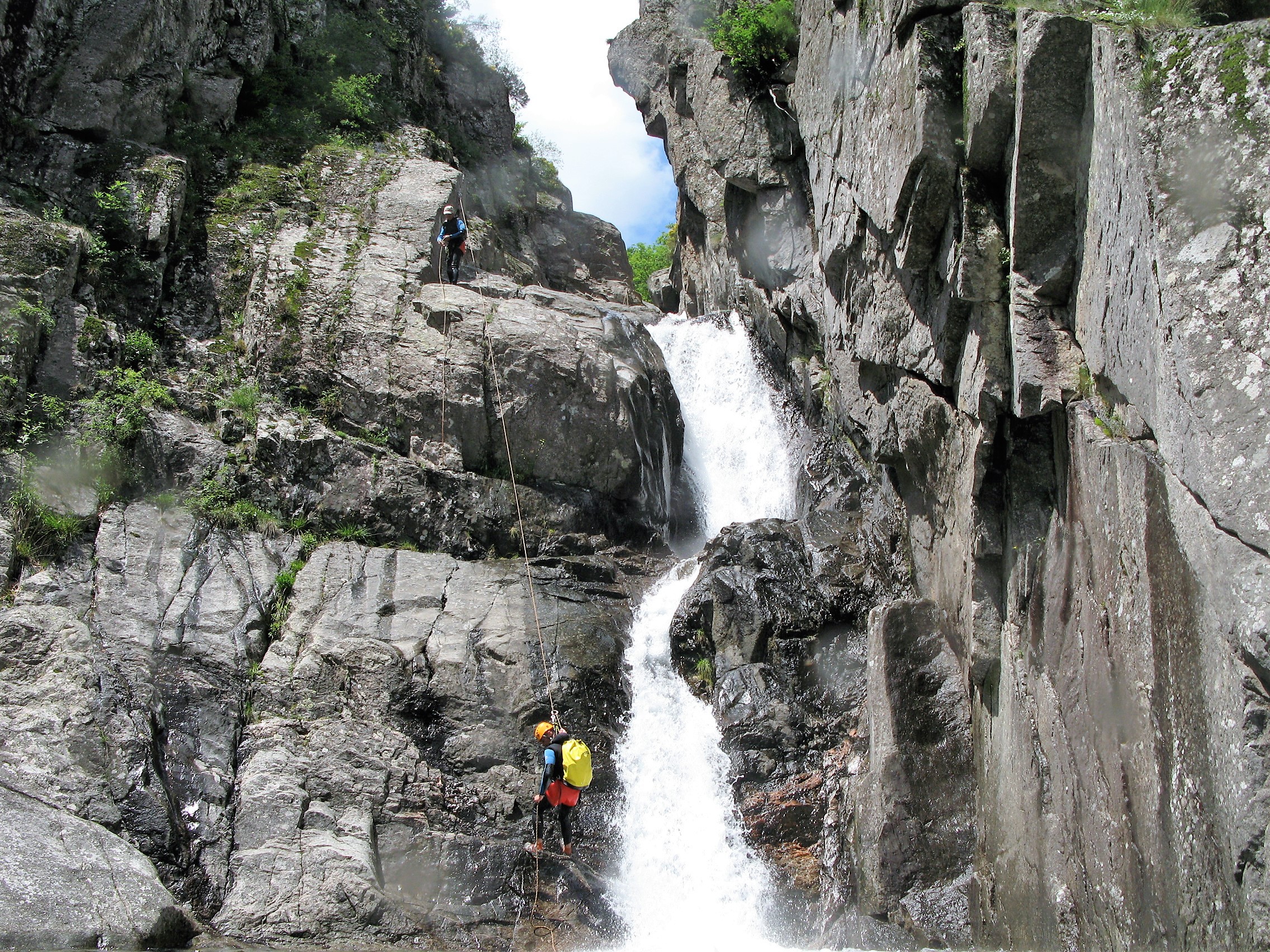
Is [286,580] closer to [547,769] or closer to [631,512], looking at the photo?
[547,769]

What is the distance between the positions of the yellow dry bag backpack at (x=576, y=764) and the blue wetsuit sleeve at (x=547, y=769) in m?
0.13

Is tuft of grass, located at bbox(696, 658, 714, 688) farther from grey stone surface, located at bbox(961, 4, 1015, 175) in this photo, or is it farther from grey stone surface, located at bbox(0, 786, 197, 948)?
grey stone surface, located at bbox(961, 4, 1015, 175)

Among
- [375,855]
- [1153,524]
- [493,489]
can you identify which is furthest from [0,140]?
[1153,524]

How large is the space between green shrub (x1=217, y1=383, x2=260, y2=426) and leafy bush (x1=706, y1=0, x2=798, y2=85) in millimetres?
13850

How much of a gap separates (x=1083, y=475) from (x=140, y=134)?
19.3 meters

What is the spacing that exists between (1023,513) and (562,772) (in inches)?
255

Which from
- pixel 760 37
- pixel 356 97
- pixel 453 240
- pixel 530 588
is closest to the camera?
pixel 530 588

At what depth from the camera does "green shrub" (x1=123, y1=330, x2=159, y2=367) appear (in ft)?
48.6

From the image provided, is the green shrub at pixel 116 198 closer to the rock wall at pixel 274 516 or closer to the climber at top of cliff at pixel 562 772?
the rock wall at pixel 274 516

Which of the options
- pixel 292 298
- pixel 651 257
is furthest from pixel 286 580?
pixel 651 257

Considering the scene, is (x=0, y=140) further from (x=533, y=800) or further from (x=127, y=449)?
(x=533, y=800)

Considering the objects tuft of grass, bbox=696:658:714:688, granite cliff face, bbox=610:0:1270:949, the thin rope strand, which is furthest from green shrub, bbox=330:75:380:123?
tuft of grass, bbox=696:658:714:688

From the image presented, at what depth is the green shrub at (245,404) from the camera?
1520cm

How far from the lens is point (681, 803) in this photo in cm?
1241
